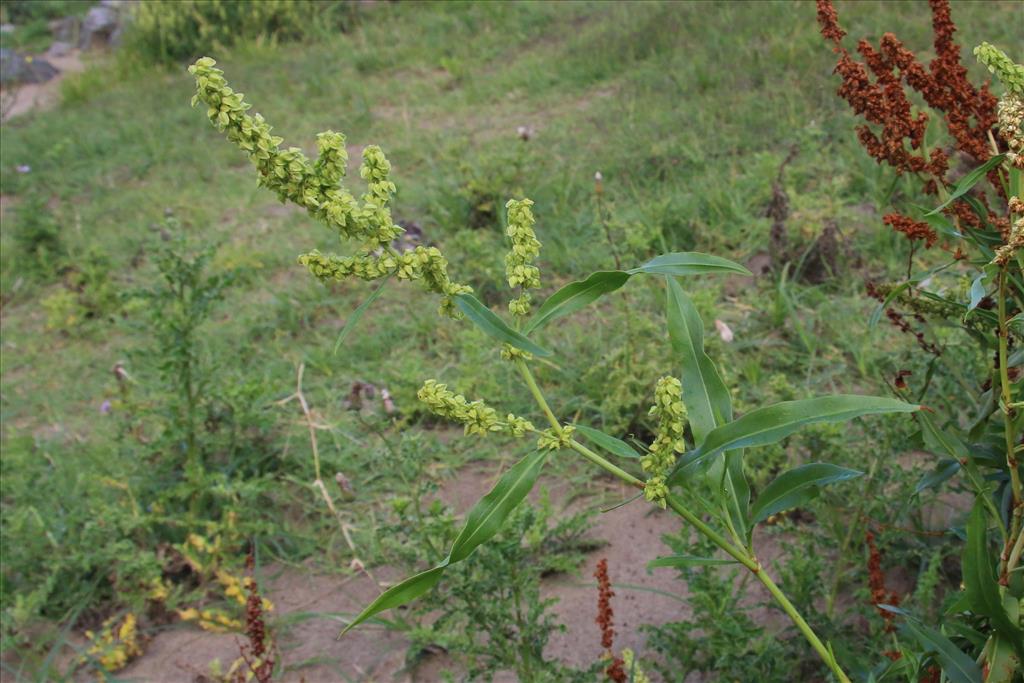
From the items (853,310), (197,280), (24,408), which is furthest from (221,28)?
(853,310)

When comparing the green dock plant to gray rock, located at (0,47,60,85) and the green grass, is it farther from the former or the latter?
gray rock, located at (0,47,60,85)

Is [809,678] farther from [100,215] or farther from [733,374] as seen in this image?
[100,215]

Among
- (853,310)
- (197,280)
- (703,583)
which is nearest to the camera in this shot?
(703,583)

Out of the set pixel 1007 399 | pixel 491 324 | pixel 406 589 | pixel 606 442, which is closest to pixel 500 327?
pixel 491 324

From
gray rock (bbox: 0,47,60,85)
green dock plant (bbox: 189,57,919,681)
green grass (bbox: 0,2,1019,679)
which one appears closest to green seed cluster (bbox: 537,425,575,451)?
green dock plant (bbox: 189,57,919,681)

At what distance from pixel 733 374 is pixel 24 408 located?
2942 millimetres

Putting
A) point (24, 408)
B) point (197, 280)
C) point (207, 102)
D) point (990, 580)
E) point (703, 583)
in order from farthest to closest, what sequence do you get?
1. point (24, 408)
2. point (197, 280)
3. point (703, 583)
4. point (990, 580)
5. point (207, 102)

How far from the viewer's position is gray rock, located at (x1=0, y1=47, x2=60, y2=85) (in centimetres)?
912

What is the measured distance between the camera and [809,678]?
7.23 ft

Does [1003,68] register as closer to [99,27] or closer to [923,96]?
[923,96]

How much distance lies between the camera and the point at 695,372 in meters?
1.58

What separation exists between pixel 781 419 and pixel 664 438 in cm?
16

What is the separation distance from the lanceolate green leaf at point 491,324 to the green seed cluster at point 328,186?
0.11 feet

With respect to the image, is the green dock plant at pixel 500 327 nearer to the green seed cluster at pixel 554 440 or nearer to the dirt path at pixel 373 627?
the green seed cluster at pixel 554 440
